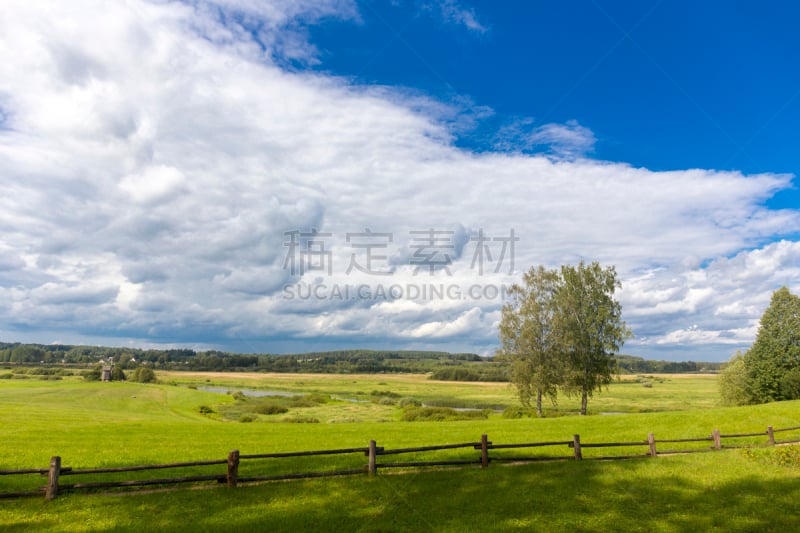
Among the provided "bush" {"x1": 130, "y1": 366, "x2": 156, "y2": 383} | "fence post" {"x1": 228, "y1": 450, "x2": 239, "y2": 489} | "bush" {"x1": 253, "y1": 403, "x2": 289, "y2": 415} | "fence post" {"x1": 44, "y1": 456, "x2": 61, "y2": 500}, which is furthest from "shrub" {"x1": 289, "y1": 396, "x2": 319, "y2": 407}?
"fence post" {"x1": 44, "y1": 456, "x2": 61, "y2": 500}

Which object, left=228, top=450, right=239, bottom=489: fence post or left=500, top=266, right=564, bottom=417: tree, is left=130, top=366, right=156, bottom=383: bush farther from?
left=228, top=450, right=239, bottom=489: fence post

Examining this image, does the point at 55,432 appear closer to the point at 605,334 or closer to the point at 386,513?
the point at 386,513

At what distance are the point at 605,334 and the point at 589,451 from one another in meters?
29.6

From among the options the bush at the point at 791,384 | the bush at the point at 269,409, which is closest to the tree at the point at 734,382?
the bush at the point at 791,384

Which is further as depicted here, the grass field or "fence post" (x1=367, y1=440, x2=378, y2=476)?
"fence post" (x1=367, y1=440, x2=378, y2=476)

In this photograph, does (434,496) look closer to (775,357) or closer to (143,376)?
(775,357)

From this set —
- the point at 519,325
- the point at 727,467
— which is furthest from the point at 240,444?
the point at 519,325

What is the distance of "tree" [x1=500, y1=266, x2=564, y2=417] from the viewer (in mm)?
51094

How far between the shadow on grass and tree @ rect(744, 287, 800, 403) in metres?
45.3

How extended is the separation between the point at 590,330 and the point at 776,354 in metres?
24.3

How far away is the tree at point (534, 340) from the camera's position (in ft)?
168

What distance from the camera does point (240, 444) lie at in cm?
2752

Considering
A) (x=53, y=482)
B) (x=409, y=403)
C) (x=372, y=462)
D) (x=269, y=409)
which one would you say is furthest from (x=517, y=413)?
(x=53, y=482)

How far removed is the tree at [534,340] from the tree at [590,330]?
125cm
